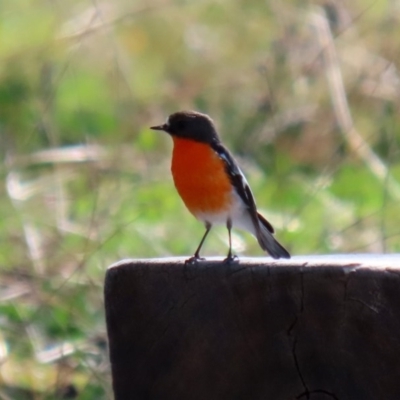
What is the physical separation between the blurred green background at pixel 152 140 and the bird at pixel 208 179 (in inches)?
31.5

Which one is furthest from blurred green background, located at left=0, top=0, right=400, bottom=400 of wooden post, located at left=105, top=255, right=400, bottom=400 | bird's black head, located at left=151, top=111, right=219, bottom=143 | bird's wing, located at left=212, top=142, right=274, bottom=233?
wooden post, located at left=105, top=255, right=400, bottom=400

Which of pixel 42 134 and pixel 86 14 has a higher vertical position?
pixel 86 14

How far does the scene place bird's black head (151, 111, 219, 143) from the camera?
16.2 ft

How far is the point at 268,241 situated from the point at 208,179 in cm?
43

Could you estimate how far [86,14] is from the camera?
9312mm

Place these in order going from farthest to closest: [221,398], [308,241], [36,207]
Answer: [36,207], [308,241], [221,398]

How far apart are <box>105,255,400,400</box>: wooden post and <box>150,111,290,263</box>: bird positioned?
5.29 ft

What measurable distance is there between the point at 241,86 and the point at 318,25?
158 centimetres

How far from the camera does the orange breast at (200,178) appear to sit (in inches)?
187

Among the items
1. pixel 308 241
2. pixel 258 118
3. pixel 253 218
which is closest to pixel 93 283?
pixel 253 218

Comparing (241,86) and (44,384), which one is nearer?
(44,384)

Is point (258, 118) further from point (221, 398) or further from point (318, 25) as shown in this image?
point (221, 398)

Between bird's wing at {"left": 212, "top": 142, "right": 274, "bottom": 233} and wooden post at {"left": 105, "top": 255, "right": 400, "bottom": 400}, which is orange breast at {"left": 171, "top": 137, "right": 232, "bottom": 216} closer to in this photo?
bird's wing at {"left": 212, "top": 142, "right": 274, "bottom": 233}

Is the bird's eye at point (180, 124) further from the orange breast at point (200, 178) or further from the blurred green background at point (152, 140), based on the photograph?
the blurred green background at point (152, 140)
